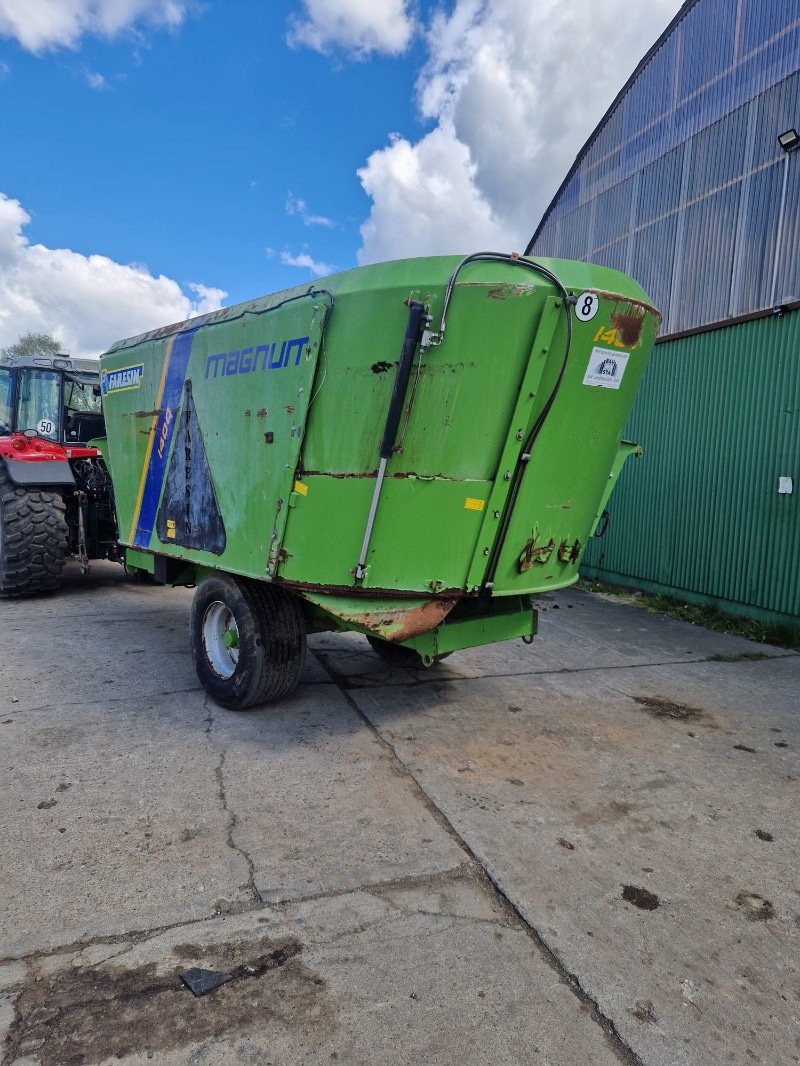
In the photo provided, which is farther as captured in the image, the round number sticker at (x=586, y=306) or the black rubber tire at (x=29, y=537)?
the black rubber tire at (x=29, y=537)

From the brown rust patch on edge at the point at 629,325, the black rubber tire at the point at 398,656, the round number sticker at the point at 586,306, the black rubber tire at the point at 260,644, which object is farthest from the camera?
the black rubber tire at the point at 398,656

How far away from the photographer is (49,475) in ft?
25.1

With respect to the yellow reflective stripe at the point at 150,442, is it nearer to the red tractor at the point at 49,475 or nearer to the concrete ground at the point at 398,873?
the concrete ground at the point at 398,873

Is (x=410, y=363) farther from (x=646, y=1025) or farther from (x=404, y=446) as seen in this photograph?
(x=646, y=1025)

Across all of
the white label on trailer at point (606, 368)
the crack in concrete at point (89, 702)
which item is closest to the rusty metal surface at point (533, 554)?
the white label on trailer at point (606, 368)

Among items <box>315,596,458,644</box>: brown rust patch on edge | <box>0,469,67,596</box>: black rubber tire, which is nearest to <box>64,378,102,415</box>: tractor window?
<box>0,469,67,596</box>: black rubber tire

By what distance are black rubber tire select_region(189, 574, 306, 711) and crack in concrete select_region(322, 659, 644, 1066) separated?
857 millimetres

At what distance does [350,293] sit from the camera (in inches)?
140

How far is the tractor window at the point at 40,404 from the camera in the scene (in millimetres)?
8312

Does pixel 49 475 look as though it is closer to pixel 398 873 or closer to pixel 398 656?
pixel 398 656

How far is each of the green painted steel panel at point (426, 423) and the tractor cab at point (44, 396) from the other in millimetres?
5086

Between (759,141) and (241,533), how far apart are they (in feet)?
27.7

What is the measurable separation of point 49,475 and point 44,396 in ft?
4.36

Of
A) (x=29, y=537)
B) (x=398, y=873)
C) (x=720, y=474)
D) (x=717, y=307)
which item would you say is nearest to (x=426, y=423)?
(x=398, y=873)
